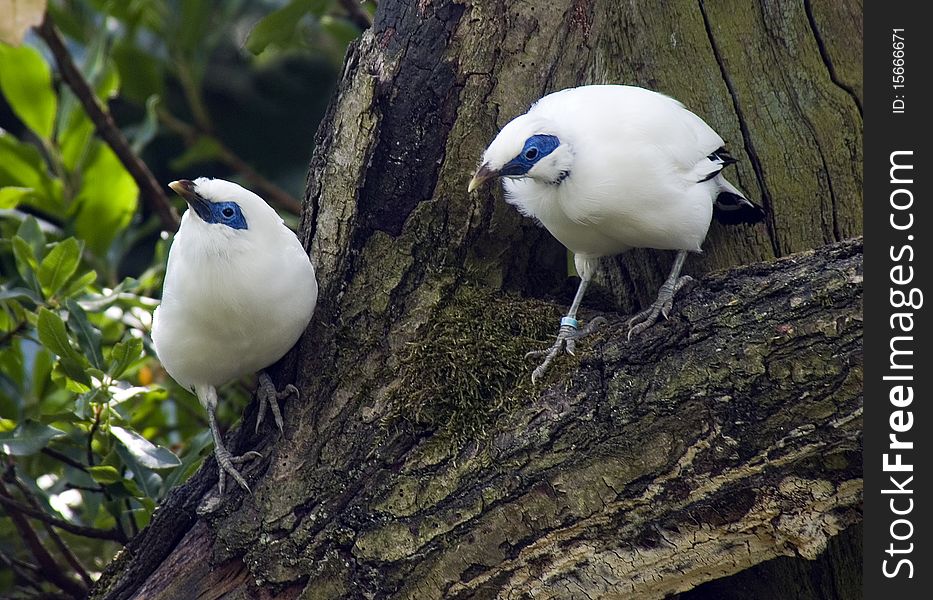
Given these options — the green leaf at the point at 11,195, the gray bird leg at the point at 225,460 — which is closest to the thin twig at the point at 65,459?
the gray bird leg at the point at 225,460

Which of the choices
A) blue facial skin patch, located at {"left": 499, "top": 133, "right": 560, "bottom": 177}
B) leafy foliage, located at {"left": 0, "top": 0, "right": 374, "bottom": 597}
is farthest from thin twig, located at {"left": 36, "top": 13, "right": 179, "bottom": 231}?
blue facial skin patch, located at {"left": 499, "top": 133, "right": 560, "bottom": 177}

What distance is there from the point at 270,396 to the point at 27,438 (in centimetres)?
82

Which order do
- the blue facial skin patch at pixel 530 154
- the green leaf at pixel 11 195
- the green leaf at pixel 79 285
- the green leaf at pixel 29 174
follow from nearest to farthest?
1. the blue facial skin patch at pixel 530 154
2. the green leaf at pixel 79 285
3. the green leaf at pixel 11 195
4. the green leaf at pixel 29 174

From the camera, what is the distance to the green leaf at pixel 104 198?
414cm

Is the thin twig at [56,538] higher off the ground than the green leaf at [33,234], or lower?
lower

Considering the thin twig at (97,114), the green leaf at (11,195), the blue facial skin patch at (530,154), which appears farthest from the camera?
Result: the thin twig at (97,114)

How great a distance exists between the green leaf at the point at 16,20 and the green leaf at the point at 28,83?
3.96 ft

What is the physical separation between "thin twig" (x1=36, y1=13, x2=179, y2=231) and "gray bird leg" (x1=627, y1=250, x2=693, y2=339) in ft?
7.57

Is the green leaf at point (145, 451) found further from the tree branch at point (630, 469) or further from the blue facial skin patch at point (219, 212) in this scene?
the blue facial skin patch at point (219, 212)

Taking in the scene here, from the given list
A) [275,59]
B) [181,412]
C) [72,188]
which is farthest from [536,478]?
[275,59]

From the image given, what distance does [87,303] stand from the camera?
11.3 ft

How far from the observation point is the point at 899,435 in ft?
7.34

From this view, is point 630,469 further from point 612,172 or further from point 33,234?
point 33,234

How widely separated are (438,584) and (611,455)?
0.57 m
